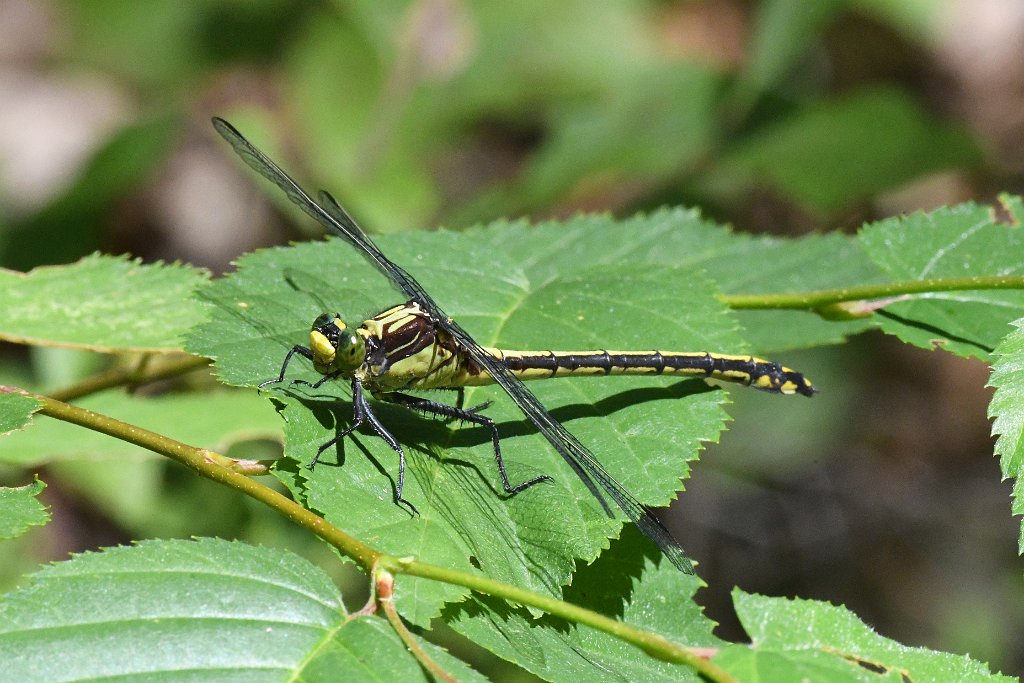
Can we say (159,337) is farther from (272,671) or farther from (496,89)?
(496,89)

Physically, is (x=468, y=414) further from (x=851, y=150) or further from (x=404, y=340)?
(x=851, y=150)

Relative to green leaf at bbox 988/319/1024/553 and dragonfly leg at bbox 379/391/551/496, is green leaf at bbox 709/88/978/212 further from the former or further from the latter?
dragonfly leg at bbox 379/391/551/496

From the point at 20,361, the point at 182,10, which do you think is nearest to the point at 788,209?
the point at 182,10

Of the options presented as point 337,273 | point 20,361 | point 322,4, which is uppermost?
point 322,4

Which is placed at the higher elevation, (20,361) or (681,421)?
(681,421)

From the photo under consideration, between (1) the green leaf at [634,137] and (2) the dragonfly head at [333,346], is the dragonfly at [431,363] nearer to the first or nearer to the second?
(2) the dragonfly head at [333,346]

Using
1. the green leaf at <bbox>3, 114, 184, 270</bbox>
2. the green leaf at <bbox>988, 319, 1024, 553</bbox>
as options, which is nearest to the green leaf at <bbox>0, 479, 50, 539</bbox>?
the green leaf at <bbox>988, 319, 1024, 553</bbox>

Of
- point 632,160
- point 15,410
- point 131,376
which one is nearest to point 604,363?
point 15,410
